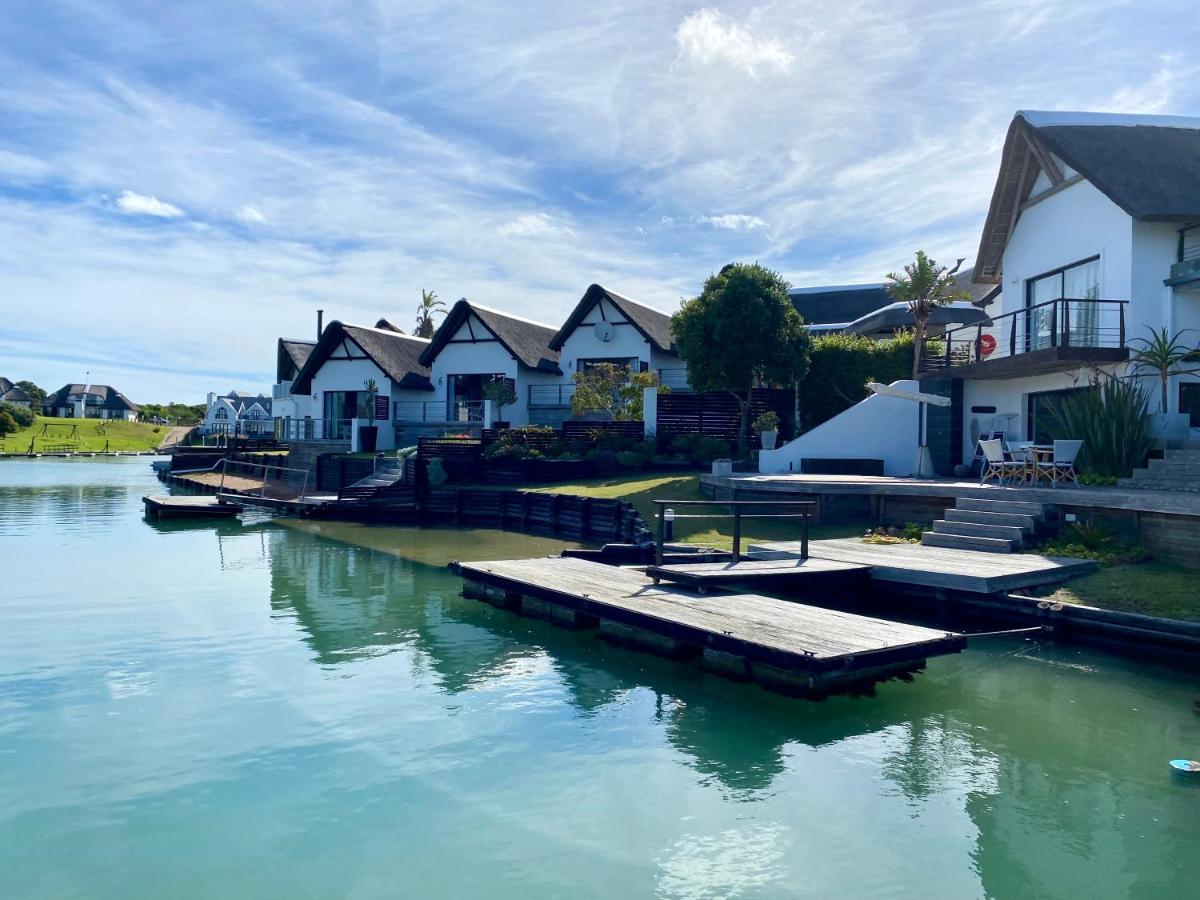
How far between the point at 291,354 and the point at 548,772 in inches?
1924

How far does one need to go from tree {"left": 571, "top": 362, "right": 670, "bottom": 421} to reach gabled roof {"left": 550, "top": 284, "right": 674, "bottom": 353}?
289 centimetres

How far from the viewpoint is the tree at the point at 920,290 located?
2555 centimetres

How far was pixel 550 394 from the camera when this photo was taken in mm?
38250

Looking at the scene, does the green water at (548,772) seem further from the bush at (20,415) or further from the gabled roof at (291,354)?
the bush at (20,415)

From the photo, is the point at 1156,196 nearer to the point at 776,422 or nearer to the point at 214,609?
the point at 776,422

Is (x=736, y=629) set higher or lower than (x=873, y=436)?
lower

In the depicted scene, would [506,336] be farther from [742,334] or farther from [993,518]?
[993,518]

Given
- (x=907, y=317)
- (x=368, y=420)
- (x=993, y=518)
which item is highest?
(x=907, y=317)

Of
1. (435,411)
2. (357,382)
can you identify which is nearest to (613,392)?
(435,411)

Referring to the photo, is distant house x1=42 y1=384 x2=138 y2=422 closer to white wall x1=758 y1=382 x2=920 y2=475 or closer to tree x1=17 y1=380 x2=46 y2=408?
tree x1=17 y1=380 x2=46 y2=408

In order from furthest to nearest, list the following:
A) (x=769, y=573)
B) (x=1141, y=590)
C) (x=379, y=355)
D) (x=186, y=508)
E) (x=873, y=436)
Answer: (x=379, y=355)
(x=186, y=508)
(x=873, y=436)
(x=769, y=573)
(x=1141, y=590)

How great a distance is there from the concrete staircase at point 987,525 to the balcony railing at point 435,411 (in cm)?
2683

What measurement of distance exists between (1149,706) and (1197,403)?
11128mm

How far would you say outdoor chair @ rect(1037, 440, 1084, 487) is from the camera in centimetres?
1567
